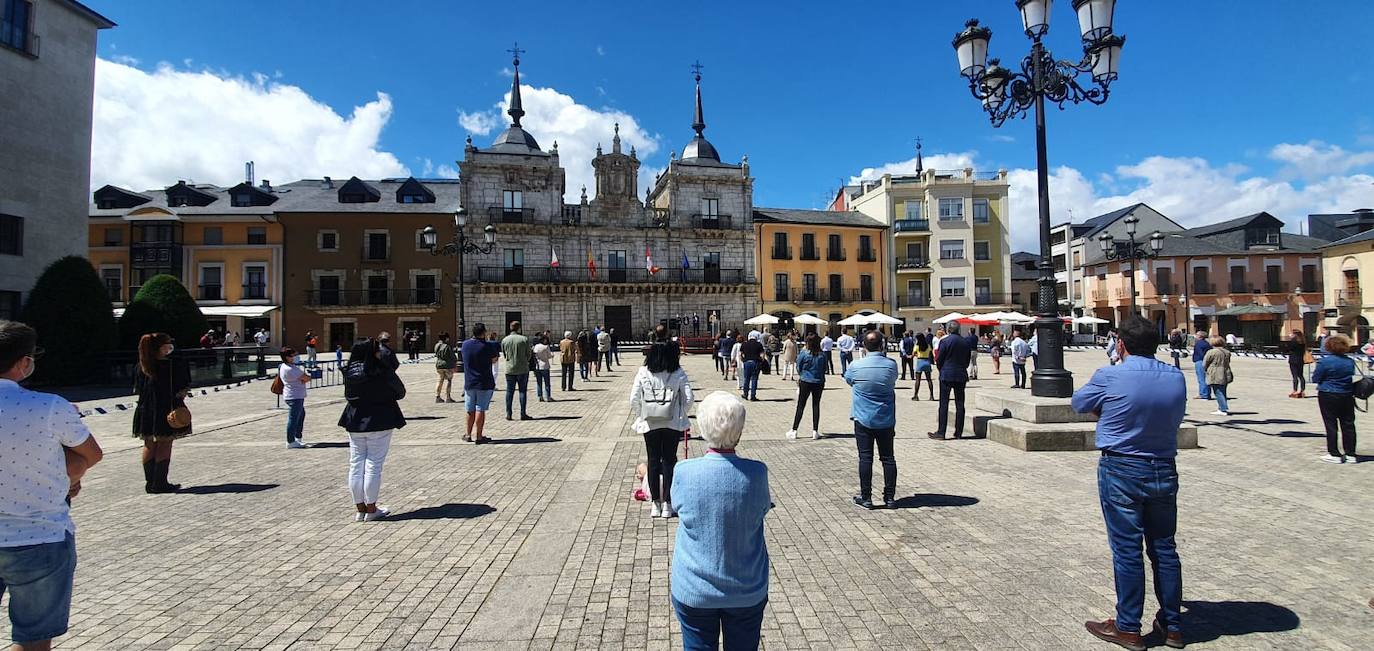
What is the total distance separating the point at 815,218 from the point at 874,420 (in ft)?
141

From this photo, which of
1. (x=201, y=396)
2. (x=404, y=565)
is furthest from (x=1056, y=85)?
(x=201, y=396)

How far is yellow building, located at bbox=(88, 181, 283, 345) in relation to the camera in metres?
37.1

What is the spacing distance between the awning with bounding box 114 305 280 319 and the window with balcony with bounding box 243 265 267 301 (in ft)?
2.69

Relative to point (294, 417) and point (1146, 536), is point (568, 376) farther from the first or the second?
point (1146, 536)

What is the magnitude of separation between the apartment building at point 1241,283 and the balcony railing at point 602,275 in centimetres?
2567

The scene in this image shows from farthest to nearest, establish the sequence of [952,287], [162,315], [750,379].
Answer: [952,287] → [162,315] → [750,379]

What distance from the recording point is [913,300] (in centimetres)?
4662

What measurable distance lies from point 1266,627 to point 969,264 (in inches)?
1847

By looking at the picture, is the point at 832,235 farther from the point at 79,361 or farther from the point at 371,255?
the point at 79,361

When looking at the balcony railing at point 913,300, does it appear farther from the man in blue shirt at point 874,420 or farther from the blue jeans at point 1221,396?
the man in blue shirt at point 874,420

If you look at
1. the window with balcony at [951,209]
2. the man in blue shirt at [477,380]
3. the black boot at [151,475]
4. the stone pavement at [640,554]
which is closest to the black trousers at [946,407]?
the stone pavement at [640,554]

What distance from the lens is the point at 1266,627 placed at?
3336 mm

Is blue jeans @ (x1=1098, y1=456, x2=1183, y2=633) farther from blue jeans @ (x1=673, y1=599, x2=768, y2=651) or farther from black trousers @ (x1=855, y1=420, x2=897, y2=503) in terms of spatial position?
black trousers @ (x1=855, y1=420, x2=897, y2=503)

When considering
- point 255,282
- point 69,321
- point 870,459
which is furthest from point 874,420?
point 255,282
